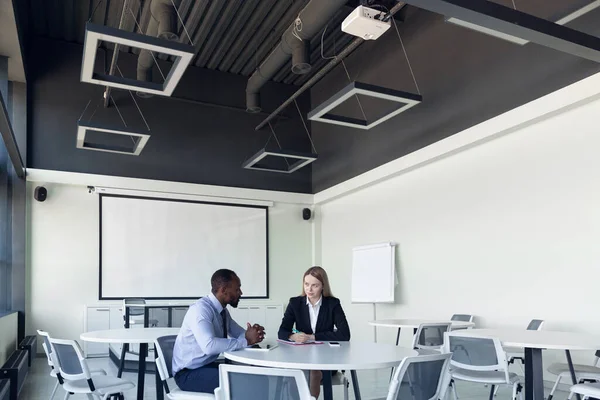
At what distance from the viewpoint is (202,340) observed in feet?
9.43

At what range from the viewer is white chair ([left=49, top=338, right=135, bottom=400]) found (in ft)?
10.4

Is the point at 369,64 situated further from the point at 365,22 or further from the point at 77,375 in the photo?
the point at 77,375

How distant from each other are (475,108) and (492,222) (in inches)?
58.0

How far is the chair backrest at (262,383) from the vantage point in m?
2.05

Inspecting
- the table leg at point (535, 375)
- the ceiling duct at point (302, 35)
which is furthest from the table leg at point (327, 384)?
the ceiling duct at point (302, 35)

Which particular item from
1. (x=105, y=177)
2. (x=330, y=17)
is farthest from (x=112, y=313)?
(x=330, y=17)

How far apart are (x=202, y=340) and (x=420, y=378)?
1.24 meters

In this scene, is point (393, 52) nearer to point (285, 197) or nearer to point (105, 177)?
point (285, 197)

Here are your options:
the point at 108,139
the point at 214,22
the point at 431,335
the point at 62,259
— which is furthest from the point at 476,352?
the point at 108,139

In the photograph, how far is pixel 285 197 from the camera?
10.2m

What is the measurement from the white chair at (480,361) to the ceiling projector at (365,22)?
258 cm

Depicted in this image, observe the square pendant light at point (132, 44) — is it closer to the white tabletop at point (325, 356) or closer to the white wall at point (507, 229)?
the white tabletop at point (325, 356)

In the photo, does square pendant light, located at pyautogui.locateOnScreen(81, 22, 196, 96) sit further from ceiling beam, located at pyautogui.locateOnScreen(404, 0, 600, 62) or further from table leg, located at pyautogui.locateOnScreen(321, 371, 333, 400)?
table leg, located at pyautogui.locateOnScreen(321, 371, 333, 400)

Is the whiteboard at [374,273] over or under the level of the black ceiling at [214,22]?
under
